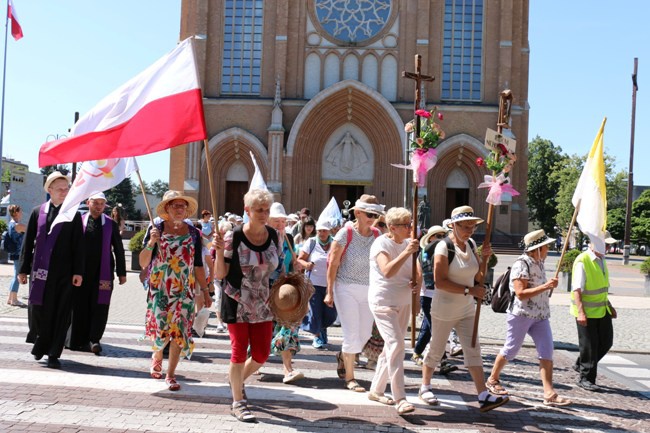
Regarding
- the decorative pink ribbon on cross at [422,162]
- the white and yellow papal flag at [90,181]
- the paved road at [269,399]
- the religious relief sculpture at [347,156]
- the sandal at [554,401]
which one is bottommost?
the paved road at [269,399]

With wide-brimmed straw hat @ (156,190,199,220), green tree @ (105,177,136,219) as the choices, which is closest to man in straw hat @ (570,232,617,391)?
wide-brimmed straw hat @ (156,190,199,220)

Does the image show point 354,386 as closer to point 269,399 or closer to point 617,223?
point 269,399

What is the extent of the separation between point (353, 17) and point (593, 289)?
3149 cm

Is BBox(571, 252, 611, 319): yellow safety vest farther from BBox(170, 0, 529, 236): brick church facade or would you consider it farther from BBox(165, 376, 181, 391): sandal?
BBox(170, 0, 529, 236): brick church facade

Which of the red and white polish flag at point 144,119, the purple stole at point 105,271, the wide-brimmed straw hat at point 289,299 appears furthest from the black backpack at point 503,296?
the purple stole at point 105,271

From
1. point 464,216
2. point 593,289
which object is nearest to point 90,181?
point 464,216

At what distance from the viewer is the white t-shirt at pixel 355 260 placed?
6.70 m

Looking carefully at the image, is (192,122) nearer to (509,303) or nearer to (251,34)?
(509,303)

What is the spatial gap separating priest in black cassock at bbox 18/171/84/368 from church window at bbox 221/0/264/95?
2952 cm

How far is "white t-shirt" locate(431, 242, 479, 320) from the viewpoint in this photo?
598cm

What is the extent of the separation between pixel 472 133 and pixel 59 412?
1252 inches

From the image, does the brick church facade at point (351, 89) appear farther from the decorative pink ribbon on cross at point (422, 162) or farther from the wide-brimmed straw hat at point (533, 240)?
the decorative pink ribbon on cross at point (422, 162)

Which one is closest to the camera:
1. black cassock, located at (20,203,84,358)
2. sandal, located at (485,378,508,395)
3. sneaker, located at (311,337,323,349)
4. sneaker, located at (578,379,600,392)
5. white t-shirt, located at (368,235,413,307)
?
white t-shirt, located at (368,235,413,307)

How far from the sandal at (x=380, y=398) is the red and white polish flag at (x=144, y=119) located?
2996 millimetres
